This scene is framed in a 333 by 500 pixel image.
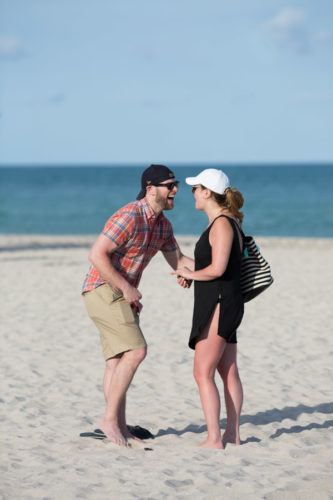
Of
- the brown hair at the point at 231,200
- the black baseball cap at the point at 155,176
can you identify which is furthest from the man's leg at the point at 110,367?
the brown hair at the point at 231,200

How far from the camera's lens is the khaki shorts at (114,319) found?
4.40 meters

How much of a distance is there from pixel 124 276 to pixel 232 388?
102 centimetres

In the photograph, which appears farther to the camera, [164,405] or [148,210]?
[164,405]

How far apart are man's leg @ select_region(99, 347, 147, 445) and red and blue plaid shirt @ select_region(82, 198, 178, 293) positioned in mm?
469

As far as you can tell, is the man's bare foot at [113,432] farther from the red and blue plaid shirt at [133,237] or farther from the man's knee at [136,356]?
the red and blue plaid shirt at [133,237]

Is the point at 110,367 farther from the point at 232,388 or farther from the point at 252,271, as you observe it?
the point at 252,271

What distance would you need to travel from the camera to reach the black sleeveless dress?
435 cm

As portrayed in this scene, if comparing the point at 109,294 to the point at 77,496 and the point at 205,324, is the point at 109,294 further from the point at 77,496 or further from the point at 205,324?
the point at 77,496

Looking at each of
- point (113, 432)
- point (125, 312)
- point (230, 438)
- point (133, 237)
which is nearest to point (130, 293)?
point (125, 312)

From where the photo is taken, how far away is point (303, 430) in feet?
16.6

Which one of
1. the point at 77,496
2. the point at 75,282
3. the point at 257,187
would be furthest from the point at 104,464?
the point at 257,187

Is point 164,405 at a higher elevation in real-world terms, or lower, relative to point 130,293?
lower

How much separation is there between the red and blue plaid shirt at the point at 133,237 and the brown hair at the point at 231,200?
39 centimetres

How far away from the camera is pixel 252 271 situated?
4480 mm
